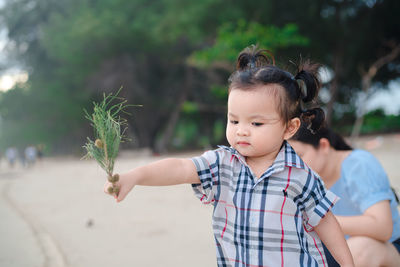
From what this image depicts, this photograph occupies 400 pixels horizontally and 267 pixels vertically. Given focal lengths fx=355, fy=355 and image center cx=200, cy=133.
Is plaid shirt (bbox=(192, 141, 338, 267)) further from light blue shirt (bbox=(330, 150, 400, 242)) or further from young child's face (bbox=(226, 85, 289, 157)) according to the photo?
light blue shirt (bbox=(330, 150, 400, 242))

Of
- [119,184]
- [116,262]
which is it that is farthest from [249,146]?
[116,262]

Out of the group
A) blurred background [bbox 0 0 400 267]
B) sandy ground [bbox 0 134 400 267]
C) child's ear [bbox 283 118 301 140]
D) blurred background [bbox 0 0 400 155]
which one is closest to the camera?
child's ear [bbox 283 118 301 140]

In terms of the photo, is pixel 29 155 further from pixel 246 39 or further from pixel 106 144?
pixel 106 144

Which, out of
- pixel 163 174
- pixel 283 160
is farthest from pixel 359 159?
pixel 163 174

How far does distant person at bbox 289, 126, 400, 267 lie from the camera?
1.86m

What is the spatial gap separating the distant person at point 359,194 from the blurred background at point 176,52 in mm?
6806

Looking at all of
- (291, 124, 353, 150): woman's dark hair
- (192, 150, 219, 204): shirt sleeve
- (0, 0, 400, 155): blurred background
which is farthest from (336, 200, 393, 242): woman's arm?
(0, 0, 400, 155): blurred background

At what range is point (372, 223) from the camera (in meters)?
1.84

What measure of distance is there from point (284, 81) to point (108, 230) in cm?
300

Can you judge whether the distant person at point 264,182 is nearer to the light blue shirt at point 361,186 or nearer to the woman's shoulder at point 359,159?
the light blue shirt at point 361,186

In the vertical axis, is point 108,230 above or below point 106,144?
below

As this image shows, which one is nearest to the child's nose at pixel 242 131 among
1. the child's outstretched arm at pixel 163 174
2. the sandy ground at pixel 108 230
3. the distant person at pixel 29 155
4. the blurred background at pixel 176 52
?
the child's outstretched arm at pixel 163 174

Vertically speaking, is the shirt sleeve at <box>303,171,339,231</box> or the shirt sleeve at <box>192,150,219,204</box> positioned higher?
the shirt sleeve at <box>192,150,219,204</box>

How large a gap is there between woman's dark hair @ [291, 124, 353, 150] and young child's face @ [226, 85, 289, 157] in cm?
53
